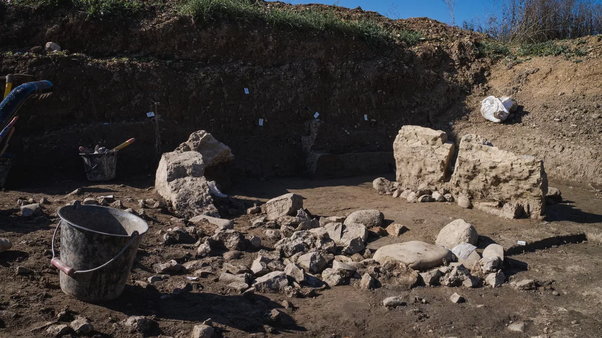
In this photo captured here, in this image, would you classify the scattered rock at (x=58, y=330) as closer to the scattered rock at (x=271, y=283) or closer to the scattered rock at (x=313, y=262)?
the scattered rock at (x=271, y=283)

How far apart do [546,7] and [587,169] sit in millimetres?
6216

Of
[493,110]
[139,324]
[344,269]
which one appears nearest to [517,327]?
[344,269]

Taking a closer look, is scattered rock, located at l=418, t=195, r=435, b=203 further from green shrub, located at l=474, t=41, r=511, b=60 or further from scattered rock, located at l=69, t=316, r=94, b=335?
green shrub, located at l=474, t=41, r=511, b=60

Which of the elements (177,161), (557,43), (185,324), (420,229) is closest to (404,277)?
(420,229)

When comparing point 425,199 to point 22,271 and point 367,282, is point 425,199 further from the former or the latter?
point 22,271

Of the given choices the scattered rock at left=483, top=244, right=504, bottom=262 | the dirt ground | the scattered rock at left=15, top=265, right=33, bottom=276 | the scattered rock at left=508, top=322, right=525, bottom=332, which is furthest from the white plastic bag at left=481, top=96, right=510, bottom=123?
the scattered rock at left=15, top=265, right=33, bottom=276

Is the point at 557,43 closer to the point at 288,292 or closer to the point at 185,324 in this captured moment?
the point at 288,292

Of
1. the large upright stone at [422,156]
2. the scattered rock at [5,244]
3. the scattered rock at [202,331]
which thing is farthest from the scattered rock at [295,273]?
the large upright stone at [422,156]

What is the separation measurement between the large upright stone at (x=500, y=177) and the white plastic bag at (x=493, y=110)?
3.31 meters

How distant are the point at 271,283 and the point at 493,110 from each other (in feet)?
25.4

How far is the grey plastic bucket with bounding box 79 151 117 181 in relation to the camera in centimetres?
731

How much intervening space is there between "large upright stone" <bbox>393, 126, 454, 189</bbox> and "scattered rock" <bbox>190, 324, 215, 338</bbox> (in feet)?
17.4

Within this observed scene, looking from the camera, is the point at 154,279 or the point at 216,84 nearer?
the point at 154,279

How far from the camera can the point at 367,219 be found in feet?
20.4
